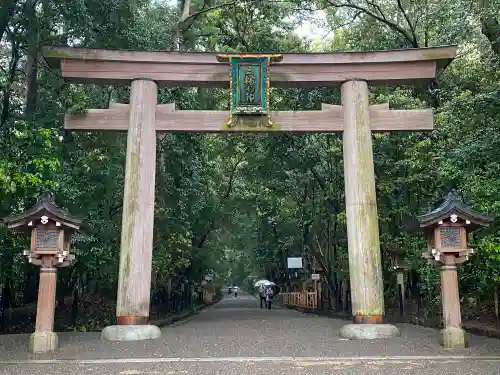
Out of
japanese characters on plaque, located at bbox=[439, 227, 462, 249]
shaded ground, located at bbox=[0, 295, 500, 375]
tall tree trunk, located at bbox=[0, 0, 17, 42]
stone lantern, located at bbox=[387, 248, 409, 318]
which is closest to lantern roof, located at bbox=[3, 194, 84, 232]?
shaded ground, located at bbox=[0, 295, 500, 375]

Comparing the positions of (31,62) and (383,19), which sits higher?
(383,19)

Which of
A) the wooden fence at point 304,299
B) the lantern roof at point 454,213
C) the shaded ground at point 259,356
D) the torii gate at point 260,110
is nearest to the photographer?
the shaded ground at point 259,356

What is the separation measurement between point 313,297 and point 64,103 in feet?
57.6

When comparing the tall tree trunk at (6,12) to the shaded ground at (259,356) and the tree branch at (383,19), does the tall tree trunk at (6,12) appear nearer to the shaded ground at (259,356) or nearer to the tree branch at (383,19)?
the shaded ground at (259,356)

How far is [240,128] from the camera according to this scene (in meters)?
11.1

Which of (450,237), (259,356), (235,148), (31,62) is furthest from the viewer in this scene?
(235,148)

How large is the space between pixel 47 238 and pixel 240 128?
4719 mm

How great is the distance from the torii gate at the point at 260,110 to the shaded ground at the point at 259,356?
1.80 metres

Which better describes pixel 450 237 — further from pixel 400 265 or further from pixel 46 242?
pixel 46 242

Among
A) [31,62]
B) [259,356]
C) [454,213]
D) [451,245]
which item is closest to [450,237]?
[451,245]

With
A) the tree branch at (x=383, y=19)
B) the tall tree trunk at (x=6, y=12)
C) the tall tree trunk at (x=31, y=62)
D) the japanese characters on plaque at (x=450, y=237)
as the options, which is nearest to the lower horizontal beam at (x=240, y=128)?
the japanese characters on plaque at (x=450, y=237)

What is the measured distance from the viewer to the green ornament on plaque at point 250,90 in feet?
36.2

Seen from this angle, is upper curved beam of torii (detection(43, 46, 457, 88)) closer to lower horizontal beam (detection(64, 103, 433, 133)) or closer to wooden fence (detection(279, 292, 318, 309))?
lower horizontal beam (detection(64, 103, 433, 133))

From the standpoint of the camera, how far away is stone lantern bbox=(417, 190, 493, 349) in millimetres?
8661
